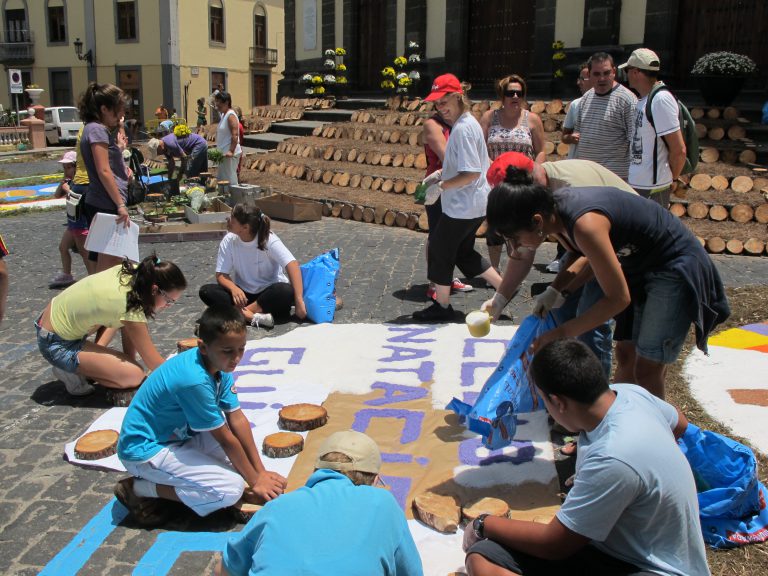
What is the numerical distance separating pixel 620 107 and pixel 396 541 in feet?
16.2

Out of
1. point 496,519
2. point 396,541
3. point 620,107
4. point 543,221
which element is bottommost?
point 496,519

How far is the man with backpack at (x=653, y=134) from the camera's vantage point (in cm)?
529

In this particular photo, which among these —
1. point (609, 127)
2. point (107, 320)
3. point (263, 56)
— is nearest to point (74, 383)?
point (107, 320)

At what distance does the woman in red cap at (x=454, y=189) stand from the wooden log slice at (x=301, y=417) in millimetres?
2021

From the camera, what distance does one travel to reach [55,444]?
12.7ft

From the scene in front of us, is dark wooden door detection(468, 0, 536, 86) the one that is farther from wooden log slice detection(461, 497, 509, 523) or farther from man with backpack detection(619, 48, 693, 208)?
wooden log slice detection(461, 497, 509, 523)

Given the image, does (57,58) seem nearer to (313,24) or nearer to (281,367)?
(313,24)

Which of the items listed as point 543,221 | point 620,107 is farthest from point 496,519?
point 620,107

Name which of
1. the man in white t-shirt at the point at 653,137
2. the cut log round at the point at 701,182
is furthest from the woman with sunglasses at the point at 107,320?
the cut log round at the point at 701,182

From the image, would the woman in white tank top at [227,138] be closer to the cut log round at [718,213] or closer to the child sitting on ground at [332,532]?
the cut log round at [718,213]

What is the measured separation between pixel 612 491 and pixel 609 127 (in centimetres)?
454

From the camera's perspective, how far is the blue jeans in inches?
134

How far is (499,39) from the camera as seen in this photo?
16.8 m

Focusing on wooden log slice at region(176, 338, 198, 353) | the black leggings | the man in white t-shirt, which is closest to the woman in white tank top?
the black leggings
